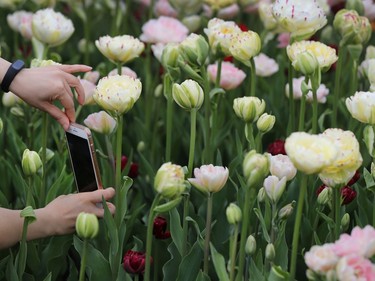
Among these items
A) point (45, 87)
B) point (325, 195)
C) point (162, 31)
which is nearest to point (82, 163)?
point (45, 87)

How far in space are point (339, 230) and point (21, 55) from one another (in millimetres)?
968

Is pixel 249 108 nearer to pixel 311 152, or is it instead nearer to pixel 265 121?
pixel 265 121

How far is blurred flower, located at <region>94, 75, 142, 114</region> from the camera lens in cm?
106

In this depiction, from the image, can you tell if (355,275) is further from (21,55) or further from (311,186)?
(21,55)

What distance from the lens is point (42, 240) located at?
1.22 m

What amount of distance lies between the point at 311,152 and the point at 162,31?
83cm

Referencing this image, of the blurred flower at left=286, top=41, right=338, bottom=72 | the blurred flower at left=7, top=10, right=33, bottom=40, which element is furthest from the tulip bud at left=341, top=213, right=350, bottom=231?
the blurred flower at left=7, top=10, right=33, bottom=40

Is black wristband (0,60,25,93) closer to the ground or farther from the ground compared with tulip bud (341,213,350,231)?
farther from the ground

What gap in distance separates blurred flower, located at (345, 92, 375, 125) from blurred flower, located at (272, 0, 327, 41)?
0.85 ft

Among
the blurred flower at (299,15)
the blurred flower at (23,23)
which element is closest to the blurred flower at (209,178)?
the blurred flower at (299,15)

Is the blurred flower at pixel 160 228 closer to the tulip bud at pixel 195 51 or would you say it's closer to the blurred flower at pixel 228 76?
the tulip bud at pixel 195 51

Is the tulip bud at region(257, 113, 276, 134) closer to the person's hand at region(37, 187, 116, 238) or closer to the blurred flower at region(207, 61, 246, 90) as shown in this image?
the person's hand at region(37, 187, 116, 238)

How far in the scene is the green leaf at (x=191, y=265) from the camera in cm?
108

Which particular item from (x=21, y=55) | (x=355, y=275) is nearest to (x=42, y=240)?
(x=355, y=275)
